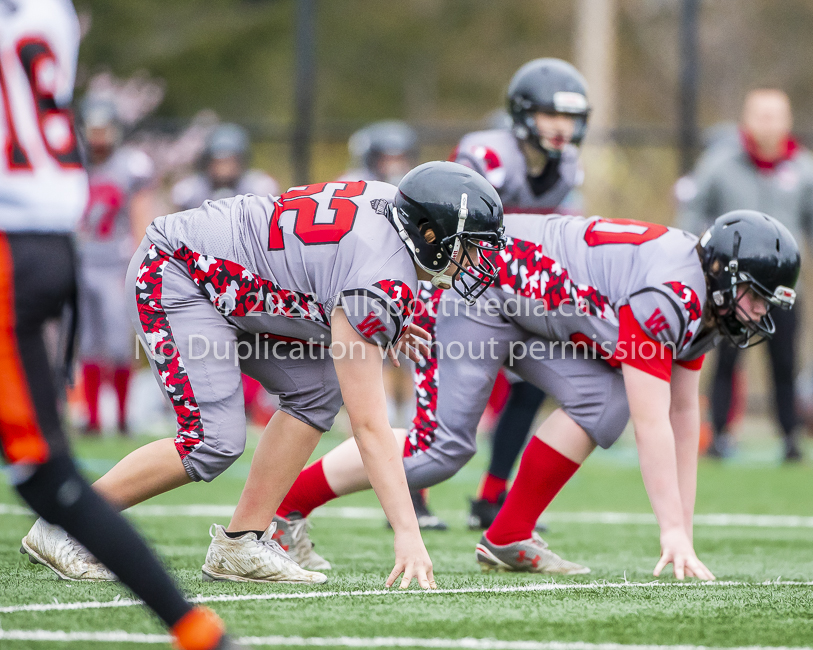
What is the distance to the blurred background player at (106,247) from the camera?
8023 mm

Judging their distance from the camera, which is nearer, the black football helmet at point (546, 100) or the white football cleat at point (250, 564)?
the white football cleat at point (250, 564)

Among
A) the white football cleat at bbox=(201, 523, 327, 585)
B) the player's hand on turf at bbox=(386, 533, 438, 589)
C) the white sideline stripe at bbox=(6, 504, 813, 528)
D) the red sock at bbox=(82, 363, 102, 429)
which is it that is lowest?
the red sock at bbox=(82, 363, 102, 429)

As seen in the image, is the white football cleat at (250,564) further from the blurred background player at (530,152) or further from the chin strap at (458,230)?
the blurred background player at (530,152)

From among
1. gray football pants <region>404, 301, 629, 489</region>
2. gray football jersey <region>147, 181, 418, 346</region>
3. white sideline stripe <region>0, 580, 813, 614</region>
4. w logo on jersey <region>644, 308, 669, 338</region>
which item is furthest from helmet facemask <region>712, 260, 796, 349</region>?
gray football jersey <region>147, 181, 418, 346</region>

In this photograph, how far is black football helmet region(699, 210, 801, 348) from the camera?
11.3 ft

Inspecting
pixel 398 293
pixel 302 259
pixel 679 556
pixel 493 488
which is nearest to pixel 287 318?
pixel 302 259

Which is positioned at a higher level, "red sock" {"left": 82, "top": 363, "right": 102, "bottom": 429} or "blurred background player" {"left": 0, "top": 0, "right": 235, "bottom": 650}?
"blurred background player" {"left": 0, "top": 0, "right": 235, "bottom": 650}

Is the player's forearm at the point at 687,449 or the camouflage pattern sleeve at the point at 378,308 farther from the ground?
the camouflage pattern sleeve at the point at 378,308

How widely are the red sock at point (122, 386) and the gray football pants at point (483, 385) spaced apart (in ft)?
15.2

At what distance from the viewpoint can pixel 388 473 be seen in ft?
9.84

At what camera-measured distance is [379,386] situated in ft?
9.83

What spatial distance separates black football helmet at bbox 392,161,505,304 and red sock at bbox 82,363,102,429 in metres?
5.35

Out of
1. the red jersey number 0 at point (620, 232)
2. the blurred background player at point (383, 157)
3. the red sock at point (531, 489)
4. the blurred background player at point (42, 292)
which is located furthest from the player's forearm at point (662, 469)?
the blurred background player at point (383, 157)

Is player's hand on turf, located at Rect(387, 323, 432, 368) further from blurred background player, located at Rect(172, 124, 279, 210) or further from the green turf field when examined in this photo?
blurred background player, located at Rect(172, 124, 279, 210)
